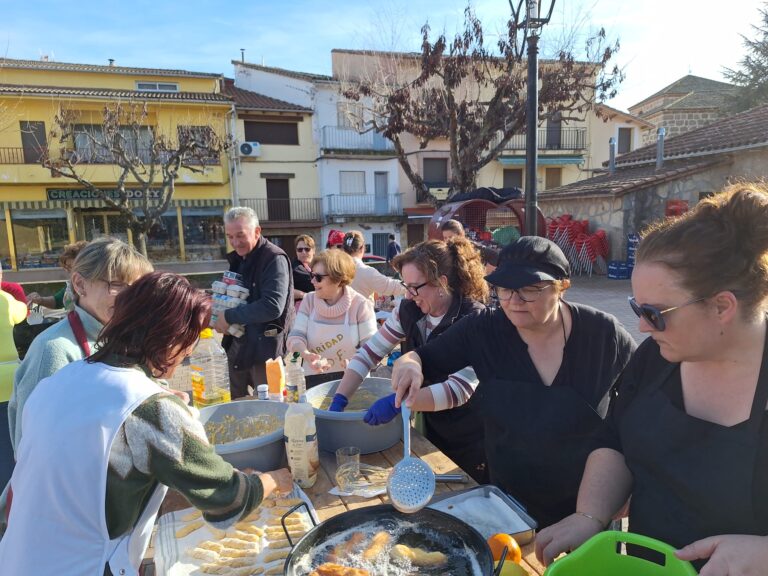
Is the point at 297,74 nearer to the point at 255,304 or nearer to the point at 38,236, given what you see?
the point at 38,236

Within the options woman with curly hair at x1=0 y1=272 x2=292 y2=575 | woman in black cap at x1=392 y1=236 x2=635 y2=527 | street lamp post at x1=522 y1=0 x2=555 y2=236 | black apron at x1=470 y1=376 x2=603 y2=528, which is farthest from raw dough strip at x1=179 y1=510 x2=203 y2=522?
street lamp post at x1=522 y1=0 x2=555 y2=236

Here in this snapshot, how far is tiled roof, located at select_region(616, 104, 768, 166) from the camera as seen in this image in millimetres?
11922

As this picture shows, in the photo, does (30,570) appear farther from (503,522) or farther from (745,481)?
(745,481)

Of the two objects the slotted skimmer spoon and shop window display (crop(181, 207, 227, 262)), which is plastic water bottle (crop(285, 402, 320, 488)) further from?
shop window display (crop(181, 207, 227, 262))

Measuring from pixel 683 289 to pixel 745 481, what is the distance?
486 millimetres

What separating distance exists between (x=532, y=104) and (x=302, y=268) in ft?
10.4

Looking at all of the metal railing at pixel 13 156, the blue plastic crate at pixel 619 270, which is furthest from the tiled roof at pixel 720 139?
the metal railing at pixel 13 156

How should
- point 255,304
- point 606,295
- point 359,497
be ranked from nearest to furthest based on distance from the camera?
point 359,497 → point 255,304 → point 606,295

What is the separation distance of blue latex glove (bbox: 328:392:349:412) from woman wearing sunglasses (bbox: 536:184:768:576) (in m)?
1.12

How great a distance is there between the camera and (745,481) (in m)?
1.21

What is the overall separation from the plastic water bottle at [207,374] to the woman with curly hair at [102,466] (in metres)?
1.29

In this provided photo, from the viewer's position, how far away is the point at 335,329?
356cm

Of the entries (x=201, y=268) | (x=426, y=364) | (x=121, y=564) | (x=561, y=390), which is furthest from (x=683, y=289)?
(x=201, y=268)

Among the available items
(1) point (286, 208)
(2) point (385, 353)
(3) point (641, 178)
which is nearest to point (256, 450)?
(2) point (385, 353)
